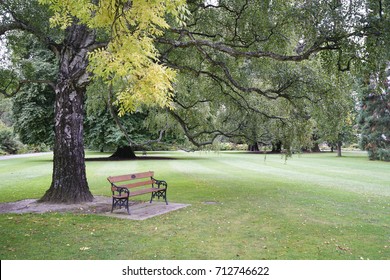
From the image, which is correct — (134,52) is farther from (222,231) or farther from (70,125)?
(70,125)

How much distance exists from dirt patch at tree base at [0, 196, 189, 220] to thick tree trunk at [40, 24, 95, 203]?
42 cm

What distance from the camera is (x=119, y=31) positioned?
231 inches

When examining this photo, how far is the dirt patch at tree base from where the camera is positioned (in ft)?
31.0

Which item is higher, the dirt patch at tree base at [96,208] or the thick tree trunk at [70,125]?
the thick tree trunk at [70,125]

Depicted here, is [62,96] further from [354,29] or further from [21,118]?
[21,118]

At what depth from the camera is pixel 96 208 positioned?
10.2 metres

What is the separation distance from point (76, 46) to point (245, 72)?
6.41m

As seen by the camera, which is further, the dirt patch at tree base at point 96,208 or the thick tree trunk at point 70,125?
the thick tree trunk at point 70,125

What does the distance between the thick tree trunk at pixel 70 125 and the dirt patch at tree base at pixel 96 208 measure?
422 millimetres

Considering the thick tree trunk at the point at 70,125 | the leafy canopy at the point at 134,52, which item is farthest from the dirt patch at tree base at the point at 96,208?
the leafy canopy at the point at 134,52

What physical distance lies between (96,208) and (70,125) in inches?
97.5

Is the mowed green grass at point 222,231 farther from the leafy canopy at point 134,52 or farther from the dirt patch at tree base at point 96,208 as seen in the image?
the leafy canopy at point 134,52

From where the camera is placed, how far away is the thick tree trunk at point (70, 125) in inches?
415

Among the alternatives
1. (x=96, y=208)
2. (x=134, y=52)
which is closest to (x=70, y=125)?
(x=96, y=208)
